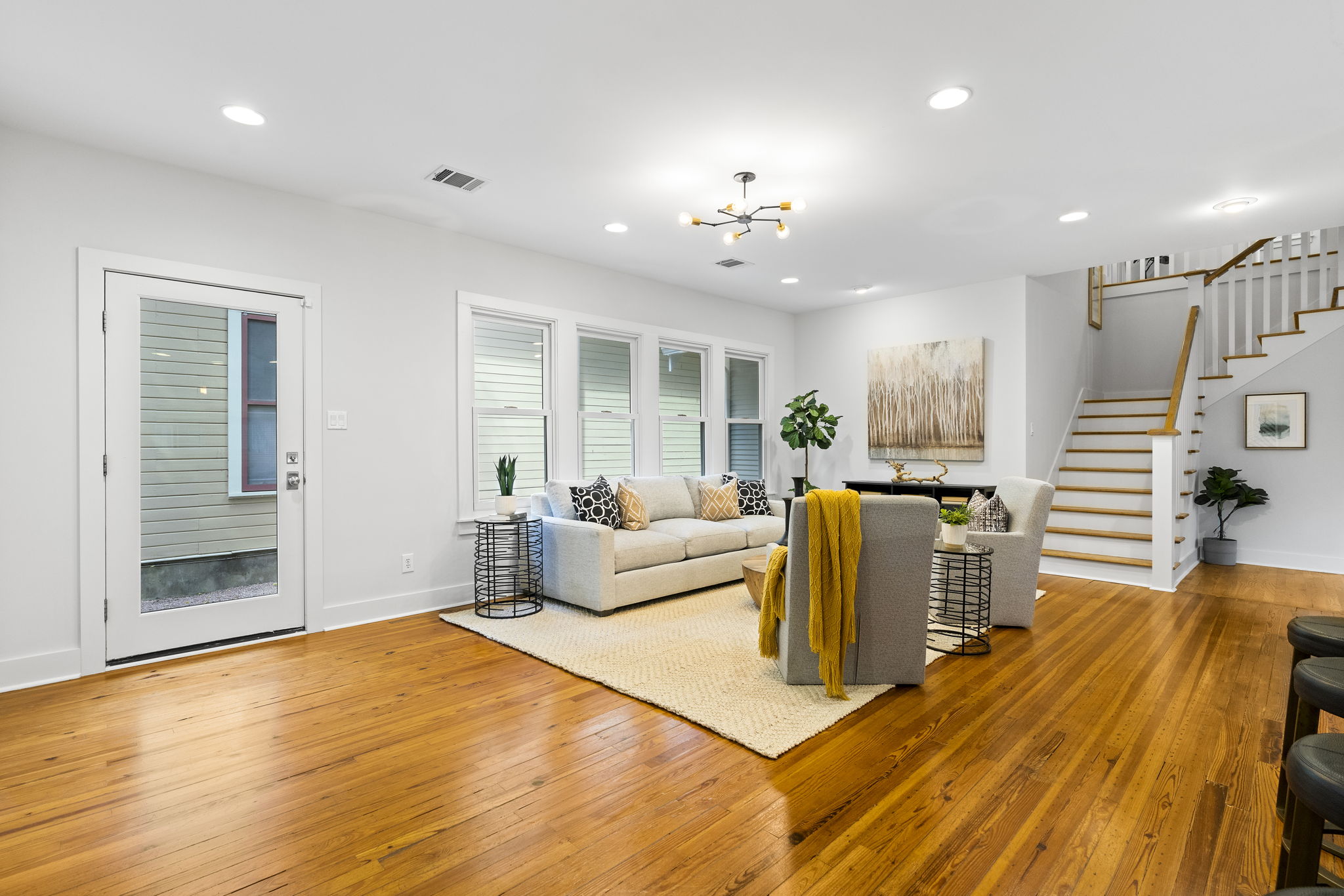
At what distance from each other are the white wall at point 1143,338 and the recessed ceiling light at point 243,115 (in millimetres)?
8491

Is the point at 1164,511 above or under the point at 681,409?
under

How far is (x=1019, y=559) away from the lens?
376cm

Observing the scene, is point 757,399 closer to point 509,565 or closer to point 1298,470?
point 509,565

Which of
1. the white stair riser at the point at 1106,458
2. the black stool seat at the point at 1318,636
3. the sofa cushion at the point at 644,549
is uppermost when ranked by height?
the white stair riser at the point at 1106,458

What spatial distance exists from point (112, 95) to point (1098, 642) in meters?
5.55

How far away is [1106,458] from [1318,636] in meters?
5.28

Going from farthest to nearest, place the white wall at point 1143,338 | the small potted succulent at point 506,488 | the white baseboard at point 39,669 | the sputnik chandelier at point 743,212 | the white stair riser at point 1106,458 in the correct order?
the white wall at point 1143,338, the white stair riser at point 1106,458, the small potted succulent at point 506,488, the sputnik chandelier at point 743,212, the white baseboard at point 39,669

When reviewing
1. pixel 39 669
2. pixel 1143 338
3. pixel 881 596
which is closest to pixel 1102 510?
pixel 1143 338

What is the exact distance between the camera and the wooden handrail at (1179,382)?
16.5 ft

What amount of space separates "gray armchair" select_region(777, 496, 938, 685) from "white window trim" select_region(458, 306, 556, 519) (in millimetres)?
2645

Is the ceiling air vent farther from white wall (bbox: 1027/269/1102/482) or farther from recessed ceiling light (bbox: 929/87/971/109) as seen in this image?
white wall (bbox: 1027/269/1102/482)

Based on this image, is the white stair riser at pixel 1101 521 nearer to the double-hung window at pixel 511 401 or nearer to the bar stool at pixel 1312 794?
the double-hung window at pixel 511 401

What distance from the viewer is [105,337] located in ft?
10.8

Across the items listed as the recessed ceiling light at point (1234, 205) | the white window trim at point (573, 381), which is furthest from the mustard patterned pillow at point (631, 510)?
the recessed ceiling light at point (1234, 205)
